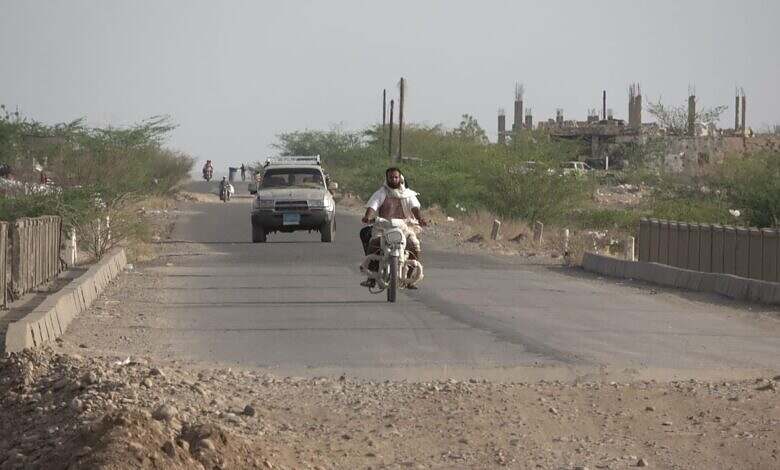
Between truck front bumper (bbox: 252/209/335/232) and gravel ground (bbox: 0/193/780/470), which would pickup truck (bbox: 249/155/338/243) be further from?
gravel ground (bbox: 0/193/780/470)

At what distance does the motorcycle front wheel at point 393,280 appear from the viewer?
21281 mm

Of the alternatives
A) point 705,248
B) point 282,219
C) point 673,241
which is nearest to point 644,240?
point 673,241

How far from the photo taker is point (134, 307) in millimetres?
22344

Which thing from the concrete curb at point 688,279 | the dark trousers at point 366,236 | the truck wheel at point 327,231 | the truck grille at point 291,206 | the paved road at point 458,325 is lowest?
the paved road at point 458,325

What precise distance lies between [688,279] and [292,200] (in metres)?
15.2

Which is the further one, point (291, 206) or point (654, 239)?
point (291, 206)

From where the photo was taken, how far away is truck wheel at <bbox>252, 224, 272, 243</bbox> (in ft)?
134

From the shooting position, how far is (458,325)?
745 inches

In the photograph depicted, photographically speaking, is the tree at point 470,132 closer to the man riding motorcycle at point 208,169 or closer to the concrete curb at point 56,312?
the man riding motorcycle at point 208,169

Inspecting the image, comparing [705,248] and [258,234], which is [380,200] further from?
[258,234]

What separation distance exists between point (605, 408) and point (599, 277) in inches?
738

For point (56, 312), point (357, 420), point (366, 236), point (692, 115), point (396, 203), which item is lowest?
point (357, 420)

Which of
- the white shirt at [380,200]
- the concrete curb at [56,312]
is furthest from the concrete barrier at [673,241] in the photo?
the concrete curb at [56,312]

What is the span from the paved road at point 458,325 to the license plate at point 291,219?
770cm
